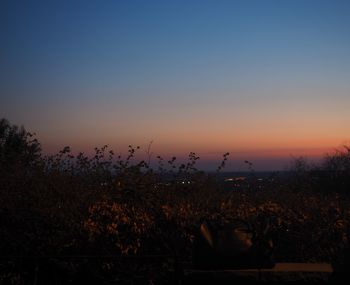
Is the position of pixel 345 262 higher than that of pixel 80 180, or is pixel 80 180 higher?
pixel 80 180

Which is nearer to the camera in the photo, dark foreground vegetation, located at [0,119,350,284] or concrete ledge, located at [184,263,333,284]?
concrete ledge, located at [184,263,333,284]

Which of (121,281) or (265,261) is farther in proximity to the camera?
(121,281)

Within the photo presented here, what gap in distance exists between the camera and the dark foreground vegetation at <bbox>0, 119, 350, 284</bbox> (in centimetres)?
768

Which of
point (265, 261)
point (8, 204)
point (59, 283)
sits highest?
point (8, 204)

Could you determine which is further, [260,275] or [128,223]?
[128,223]

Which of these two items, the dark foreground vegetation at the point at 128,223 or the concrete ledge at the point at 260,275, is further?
the dark foreground vegetation at the point at 128,223

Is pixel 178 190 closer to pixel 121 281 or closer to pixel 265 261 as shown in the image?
pixel 121 281

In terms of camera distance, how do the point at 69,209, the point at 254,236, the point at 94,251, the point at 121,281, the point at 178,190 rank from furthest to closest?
the point at 178,190
the point at 69,209
the point at 94,251
the point at 121,281
the point at 254,236

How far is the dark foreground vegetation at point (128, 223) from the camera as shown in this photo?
7684mm

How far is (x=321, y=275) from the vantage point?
5.96 m

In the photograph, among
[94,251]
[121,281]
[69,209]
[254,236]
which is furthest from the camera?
[69,209]

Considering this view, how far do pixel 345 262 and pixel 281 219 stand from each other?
234 centimetres

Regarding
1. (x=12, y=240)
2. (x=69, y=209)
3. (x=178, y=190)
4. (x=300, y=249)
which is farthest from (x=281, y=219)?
(x=12, y=240)

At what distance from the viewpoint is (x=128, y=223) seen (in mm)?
8258
